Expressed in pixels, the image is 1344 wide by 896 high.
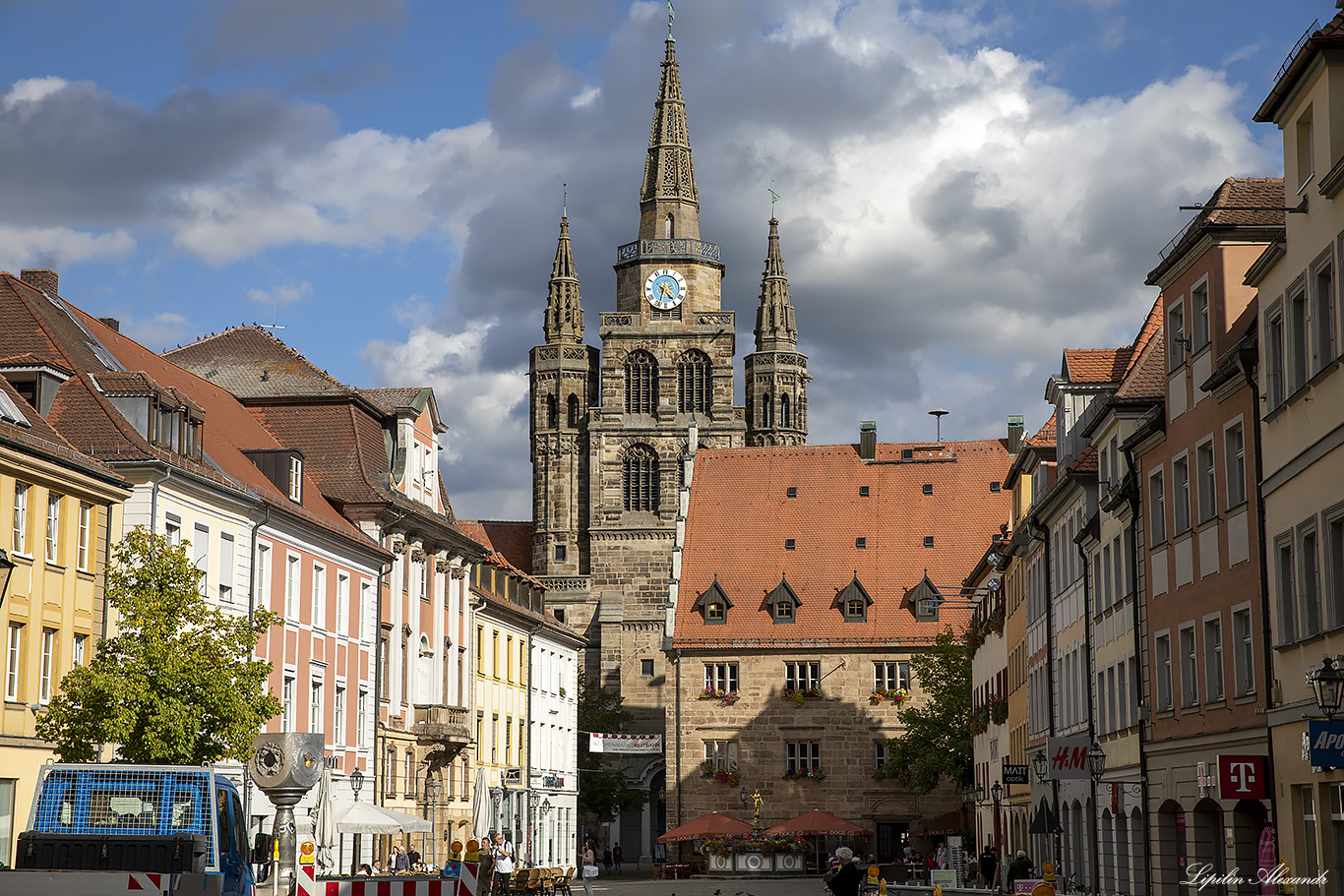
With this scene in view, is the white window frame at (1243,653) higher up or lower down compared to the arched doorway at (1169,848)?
higher up

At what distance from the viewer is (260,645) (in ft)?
135

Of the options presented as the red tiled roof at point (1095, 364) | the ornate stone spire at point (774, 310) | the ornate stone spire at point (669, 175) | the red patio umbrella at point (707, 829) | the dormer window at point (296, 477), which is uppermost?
the ornate stone spire at point (669, 175)

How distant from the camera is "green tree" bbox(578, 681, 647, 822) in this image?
87.6 m

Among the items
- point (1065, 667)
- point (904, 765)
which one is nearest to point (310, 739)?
point (1065, 667)

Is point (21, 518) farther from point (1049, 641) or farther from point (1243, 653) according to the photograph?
point (1049, 641)

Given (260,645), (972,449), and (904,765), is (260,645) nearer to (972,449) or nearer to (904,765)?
(904,765)

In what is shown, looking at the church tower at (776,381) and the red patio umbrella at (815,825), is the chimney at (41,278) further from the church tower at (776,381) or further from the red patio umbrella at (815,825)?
the church tower at (776,381)

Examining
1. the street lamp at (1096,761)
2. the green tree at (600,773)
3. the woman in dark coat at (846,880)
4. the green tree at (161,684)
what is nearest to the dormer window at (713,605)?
Answer: the green tree at (600,773)

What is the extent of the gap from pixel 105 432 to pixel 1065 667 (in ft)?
71.9

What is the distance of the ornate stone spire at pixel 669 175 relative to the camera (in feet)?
360

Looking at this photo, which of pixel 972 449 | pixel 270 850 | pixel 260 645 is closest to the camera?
pixel 270 850

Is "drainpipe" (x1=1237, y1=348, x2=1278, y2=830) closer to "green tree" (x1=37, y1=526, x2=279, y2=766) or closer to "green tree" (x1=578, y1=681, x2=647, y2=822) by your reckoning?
"green tree" (x1=37, y1=526, x2=279, y2=766)

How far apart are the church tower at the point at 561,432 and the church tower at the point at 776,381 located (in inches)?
382

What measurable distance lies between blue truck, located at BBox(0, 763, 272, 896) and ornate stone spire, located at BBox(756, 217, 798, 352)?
8838 cm
